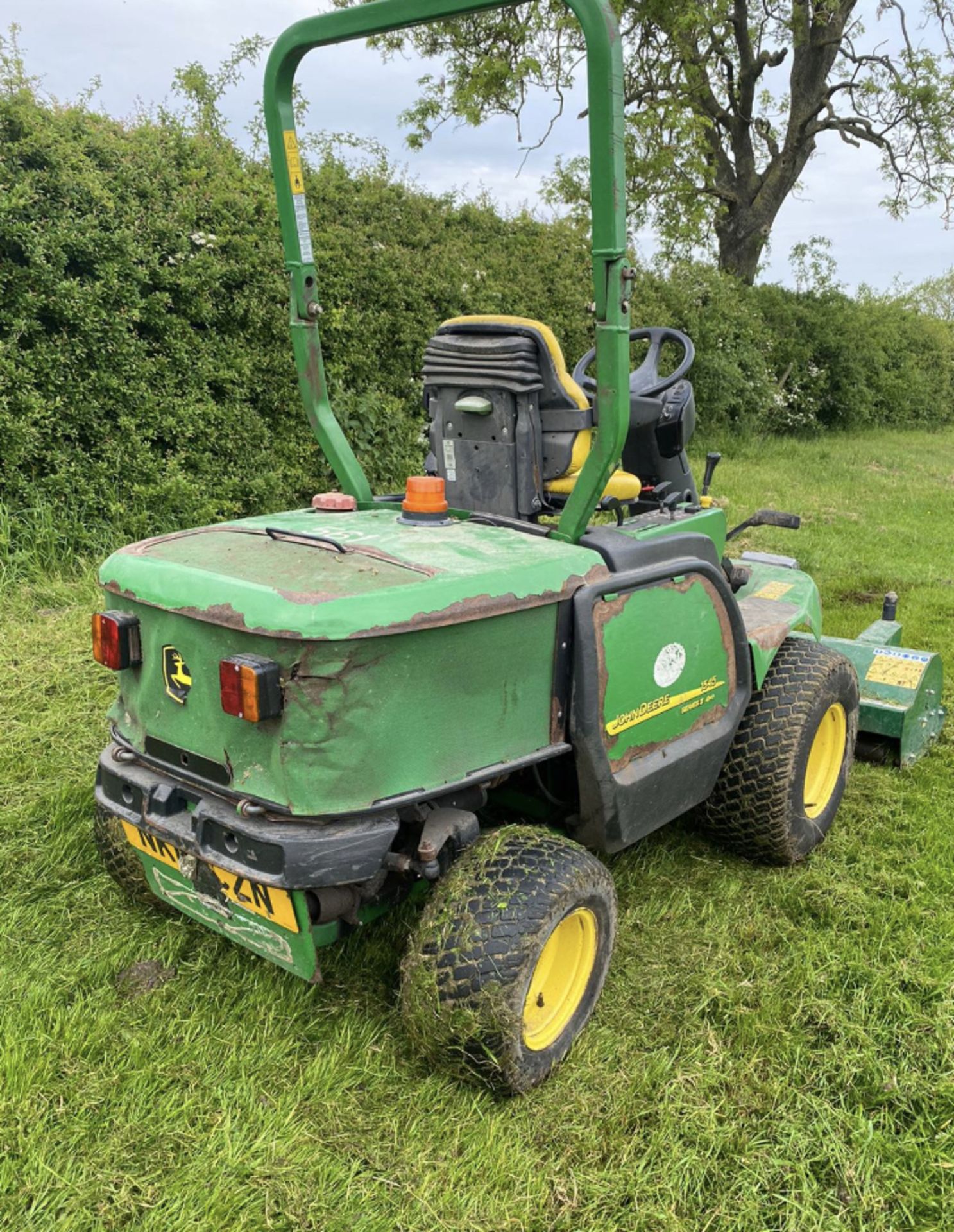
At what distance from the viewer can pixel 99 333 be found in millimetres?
4785

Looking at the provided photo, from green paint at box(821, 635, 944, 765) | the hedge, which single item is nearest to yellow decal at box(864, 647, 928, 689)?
green paint at box(821, 635, 944, 765)

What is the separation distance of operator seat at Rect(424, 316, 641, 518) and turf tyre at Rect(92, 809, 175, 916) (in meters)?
1.37

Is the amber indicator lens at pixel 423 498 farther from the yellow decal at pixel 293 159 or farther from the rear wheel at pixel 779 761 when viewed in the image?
the rear wheel at pixel 779 761

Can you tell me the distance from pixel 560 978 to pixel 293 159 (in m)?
2.33

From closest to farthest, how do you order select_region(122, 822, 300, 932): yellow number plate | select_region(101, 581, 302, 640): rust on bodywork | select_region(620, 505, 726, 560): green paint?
select_region(101, 581, 302, 640): rust on bodywork
select_region(122, 822, 300, 932): yellow number plate
select_region(620, 505, 726, 560): green paint

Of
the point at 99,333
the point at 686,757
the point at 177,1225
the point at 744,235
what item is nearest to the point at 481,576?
the point at 686,757

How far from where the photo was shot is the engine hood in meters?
1.95

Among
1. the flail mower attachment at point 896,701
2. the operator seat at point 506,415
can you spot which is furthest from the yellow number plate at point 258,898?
the flail mower attachment at point 896,701

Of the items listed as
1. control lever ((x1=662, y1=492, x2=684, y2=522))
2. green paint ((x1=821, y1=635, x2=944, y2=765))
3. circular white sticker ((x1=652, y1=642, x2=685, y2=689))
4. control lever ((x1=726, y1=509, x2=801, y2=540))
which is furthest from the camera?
green paint ((x1=821, y1=635, x2=944, y2=765))

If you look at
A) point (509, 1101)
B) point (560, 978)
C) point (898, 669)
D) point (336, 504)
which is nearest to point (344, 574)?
point (336, 504)

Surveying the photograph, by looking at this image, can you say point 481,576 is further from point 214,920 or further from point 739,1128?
point 739,1128

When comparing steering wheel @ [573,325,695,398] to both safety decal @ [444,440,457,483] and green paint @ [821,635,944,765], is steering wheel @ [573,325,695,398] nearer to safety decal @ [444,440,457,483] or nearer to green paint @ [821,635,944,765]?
safety decal @ [444,440,457,483]

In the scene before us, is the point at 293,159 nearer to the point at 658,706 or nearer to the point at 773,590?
the point at 658,706

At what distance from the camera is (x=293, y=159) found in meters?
2.72
